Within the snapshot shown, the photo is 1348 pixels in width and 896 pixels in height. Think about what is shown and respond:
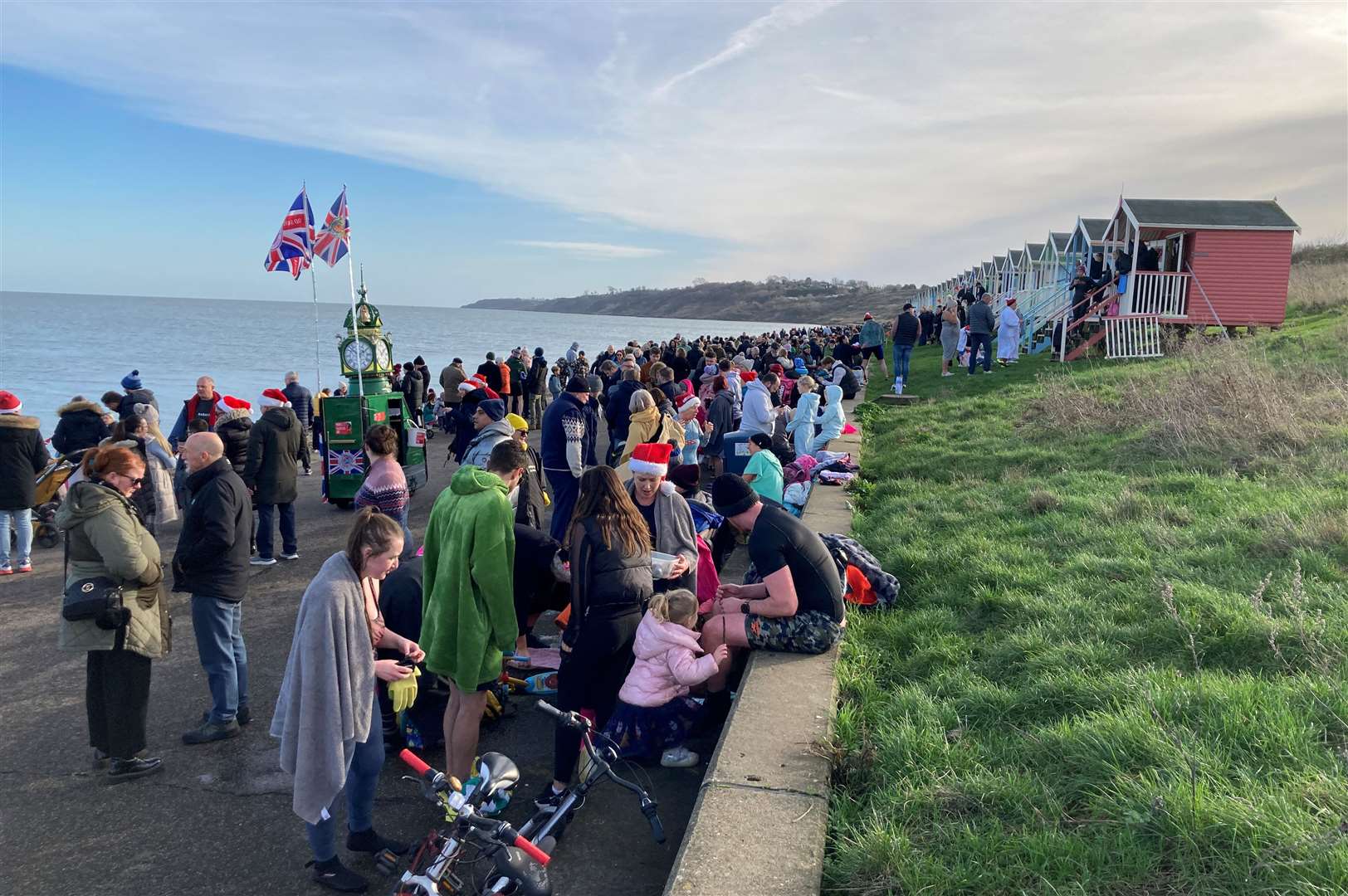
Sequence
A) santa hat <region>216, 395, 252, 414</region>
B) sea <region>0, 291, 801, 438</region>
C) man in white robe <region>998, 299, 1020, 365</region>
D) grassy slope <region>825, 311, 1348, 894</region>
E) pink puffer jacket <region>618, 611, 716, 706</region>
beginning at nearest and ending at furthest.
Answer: grassy slope <region>825, 311, 1348, 894</region> < pink puffer jacket <region>618, 611, 716, 706</region> < santa hat <region>216, 395, 252, 414</region> < man in white robe <region>998, 299, 1020, 365</region> < sea <region>0, 291, 801, 438</region>

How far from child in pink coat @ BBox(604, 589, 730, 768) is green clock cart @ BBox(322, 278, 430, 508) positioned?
6419 mm

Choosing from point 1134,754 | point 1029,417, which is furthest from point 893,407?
point 1134,754

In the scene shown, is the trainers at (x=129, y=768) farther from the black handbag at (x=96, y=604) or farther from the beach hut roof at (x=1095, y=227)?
the beach hut roof at (x=1095, y=227)

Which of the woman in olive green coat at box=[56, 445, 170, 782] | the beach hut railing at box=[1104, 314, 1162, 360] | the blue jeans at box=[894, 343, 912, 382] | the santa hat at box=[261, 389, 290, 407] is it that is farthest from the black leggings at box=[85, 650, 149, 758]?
the beach hut railing at box=[1104, 314, 1162, 360]

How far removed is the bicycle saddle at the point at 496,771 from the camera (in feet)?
9.96

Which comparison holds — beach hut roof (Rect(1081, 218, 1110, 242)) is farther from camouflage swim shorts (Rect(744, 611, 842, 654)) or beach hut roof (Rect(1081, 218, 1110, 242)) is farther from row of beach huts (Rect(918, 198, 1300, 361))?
camouflage swim shorts (Rect(744, 611, 842, 654))

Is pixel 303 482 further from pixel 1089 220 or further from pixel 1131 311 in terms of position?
pixel 1089 220

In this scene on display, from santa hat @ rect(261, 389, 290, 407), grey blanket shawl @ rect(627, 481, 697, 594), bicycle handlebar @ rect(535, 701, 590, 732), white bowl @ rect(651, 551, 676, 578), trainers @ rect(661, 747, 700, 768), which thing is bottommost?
trainers @ rect(661, 747, 700, 768)

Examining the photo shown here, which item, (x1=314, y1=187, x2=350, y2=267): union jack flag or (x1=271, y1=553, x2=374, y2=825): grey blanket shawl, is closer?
(x1=271, y1=553, x2=374, y2=825): grey blanket shawl

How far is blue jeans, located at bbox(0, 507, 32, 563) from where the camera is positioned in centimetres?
804

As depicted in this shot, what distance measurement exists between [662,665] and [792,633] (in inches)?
38.8

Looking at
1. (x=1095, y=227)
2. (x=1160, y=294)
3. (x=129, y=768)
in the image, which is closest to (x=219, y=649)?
(x=129, y=768)

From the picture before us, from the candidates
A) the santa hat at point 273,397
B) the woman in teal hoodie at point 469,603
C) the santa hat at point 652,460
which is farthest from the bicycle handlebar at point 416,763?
the santa hat at point 273,397

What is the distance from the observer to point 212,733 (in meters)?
4.91
